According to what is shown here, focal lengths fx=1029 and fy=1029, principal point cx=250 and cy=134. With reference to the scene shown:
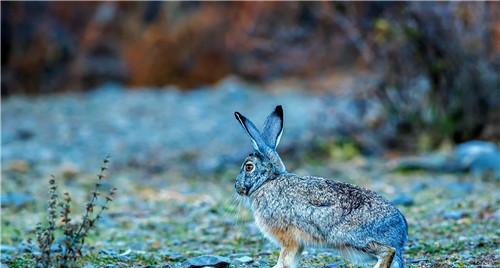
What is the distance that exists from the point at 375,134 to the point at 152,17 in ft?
27.9

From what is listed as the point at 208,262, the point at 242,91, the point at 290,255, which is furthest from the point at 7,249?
the point at 242,91

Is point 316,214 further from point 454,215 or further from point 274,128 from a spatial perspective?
point 454,215

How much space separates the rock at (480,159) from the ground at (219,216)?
0.18m

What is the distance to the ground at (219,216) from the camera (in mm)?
7303

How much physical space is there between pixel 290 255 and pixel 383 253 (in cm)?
67

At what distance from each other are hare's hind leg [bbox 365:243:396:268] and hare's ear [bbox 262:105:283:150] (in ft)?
4.35

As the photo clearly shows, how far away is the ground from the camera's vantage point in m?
7.30

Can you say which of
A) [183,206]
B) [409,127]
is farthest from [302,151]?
[183,206]

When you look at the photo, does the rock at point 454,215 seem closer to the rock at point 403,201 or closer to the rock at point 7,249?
the rock at point 403,201

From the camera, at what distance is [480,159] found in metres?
11.6

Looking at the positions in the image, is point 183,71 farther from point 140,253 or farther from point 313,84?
point 140,253

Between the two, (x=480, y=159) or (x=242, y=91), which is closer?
(x=480, y=159)

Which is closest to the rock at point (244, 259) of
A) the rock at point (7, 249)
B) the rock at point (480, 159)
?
the rock at point (7, 249)

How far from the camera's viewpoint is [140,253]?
7.59 metres
